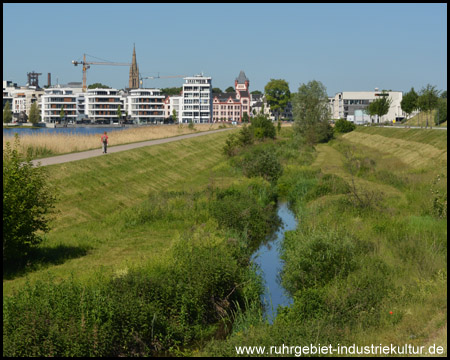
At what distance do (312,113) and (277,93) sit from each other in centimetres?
9819

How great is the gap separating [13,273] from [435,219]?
1574 centimetres

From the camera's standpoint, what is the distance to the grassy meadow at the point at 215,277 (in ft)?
40.5

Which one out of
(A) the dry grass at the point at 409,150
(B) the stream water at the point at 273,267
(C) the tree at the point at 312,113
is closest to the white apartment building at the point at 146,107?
(C) the tree at the point at 312,113

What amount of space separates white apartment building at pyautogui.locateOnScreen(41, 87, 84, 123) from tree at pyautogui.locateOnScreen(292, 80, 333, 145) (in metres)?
111

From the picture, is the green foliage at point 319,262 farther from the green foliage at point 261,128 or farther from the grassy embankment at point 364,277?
the green foliage at point 261,128

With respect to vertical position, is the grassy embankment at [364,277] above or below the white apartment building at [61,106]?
below

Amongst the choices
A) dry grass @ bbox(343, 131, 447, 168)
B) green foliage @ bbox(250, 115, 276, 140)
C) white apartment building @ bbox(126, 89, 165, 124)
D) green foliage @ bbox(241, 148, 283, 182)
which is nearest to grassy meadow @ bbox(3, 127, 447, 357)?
green foliage @ bbox(241, 148, 283, 182)

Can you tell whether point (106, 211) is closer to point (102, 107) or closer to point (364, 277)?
point (364, 277)

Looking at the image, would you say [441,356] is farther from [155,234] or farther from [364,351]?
[155,234]

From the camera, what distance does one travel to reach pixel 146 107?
195750mm

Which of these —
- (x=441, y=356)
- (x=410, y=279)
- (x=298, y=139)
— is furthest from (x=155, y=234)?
(x=298, y=139)

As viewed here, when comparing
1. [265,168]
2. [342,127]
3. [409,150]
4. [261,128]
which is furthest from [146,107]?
[265,168]

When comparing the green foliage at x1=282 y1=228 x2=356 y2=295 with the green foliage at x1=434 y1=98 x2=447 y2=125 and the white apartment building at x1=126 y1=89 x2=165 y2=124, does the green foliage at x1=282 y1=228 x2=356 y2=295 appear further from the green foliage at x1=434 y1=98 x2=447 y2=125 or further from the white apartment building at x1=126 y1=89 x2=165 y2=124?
the white apartment building at x1=126 y1=89 x2=165 y2=124

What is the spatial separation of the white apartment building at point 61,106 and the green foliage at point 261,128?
122 m
